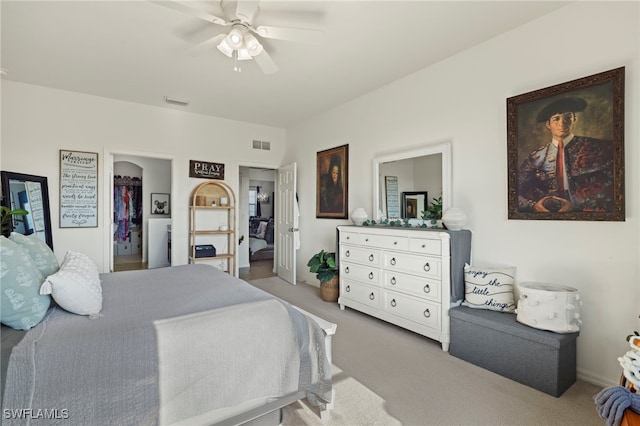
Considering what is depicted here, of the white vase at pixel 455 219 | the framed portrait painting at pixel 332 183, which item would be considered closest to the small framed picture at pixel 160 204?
the framed portrait painting at pixel 332 183

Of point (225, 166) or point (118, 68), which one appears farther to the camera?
point (225, 166)

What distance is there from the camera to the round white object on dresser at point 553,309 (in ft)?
6.87

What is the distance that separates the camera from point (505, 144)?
8.73ft

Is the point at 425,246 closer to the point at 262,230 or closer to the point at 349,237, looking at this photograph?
the point at 349,237

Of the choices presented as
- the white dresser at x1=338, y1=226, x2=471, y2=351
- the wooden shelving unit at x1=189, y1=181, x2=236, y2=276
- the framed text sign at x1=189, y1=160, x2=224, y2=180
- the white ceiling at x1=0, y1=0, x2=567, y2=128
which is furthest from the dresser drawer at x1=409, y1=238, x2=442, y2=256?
the framed text sign at x1=189, y1=160, x2=224, y2=180

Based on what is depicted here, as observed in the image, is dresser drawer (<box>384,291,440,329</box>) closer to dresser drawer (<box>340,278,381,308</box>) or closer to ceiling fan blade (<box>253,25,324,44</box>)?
dresser drawer (<box>340,278,381,308</box>)

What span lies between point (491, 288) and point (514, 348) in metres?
0.50

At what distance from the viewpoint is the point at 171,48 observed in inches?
115

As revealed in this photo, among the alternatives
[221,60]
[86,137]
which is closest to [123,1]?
[221,60]

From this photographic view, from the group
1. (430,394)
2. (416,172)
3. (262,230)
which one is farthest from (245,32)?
(262,230)

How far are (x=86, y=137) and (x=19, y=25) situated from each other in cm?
178

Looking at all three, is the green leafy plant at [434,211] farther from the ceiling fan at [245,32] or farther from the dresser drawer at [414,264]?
the ceiling fan at [245,32]

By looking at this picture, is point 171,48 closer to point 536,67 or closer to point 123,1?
point 123,1

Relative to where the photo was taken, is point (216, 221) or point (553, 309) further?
point (216, 221)
